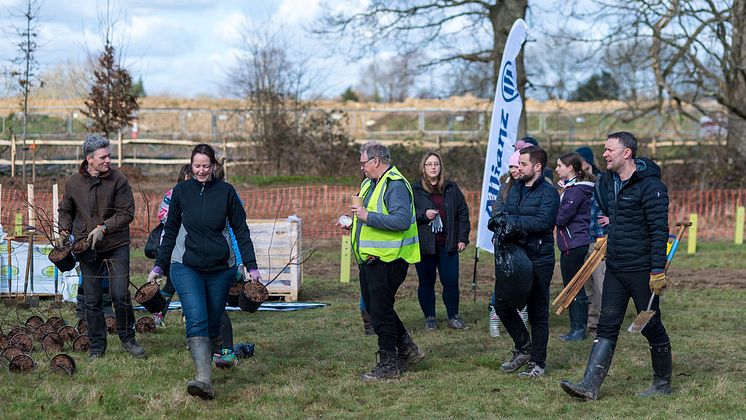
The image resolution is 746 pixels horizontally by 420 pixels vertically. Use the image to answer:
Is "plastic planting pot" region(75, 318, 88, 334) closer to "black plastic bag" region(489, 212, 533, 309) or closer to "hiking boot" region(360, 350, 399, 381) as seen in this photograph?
"hiking boot" region(360, 350, 399, 381)

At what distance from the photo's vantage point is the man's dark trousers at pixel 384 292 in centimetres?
694

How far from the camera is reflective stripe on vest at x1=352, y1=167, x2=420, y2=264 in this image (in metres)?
6.84

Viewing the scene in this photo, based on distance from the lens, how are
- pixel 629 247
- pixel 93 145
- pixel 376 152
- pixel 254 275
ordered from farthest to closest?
pixel 93 145, pixel 376 152, pixel 254 275, pixel 629 247

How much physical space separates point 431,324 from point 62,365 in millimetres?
3752

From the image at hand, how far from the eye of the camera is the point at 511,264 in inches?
274

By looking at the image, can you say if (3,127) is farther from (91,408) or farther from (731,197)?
(91,408)

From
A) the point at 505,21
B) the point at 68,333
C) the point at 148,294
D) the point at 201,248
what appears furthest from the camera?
the point at 505,21

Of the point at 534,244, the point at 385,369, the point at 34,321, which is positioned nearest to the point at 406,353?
the point at 385,369

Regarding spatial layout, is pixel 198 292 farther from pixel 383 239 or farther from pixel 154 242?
pixel 154 242

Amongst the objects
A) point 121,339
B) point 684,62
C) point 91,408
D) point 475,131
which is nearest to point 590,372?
point 91,408

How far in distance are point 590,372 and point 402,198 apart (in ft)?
5.83

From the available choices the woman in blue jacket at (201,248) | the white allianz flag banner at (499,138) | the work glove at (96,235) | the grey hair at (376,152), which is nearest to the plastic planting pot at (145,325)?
the work glove at (96,235)

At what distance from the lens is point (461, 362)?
7.77 meters

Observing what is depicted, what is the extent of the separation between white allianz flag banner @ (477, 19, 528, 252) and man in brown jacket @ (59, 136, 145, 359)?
3.56m
